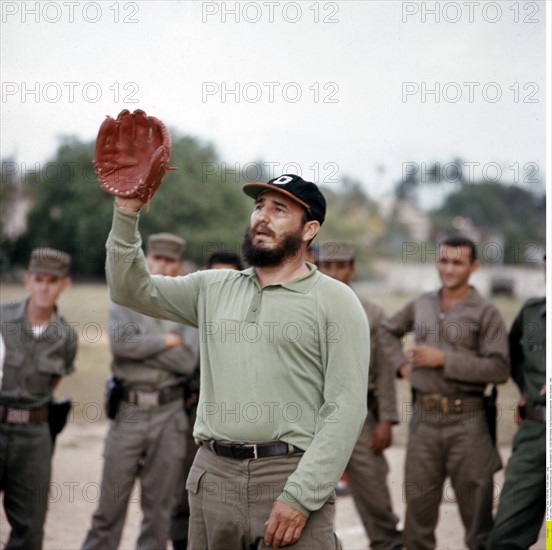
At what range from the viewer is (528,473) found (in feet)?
17.4

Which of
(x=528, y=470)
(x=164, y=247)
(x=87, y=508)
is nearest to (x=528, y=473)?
(x=528, y=470)

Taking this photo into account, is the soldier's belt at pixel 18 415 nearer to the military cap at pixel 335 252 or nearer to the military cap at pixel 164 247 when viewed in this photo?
the military cap at pixel 164 247

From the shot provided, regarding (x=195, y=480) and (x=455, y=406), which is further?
(x=455, y=406)

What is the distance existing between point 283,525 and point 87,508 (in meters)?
4.46

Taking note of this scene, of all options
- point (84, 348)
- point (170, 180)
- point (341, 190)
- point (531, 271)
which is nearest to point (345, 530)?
point (84, 348)

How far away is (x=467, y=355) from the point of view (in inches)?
234

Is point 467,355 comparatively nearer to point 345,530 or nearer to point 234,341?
point 345,530

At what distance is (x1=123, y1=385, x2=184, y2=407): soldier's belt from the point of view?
19.2 feet

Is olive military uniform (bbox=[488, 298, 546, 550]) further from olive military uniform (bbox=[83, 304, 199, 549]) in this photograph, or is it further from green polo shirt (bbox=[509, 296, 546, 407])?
olive military uniform (bbox=[83, 304, 199, 549])

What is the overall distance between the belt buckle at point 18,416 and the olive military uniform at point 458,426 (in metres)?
2.49

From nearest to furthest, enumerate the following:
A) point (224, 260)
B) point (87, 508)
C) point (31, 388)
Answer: point (31, 388) → point (224, 260) → point (87, 508)

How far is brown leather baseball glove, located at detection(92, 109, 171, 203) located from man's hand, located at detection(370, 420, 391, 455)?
319 centimetres

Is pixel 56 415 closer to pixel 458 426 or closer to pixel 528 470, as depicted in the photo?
pixel 458 426

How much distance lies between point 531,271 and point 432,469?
40.3 m
